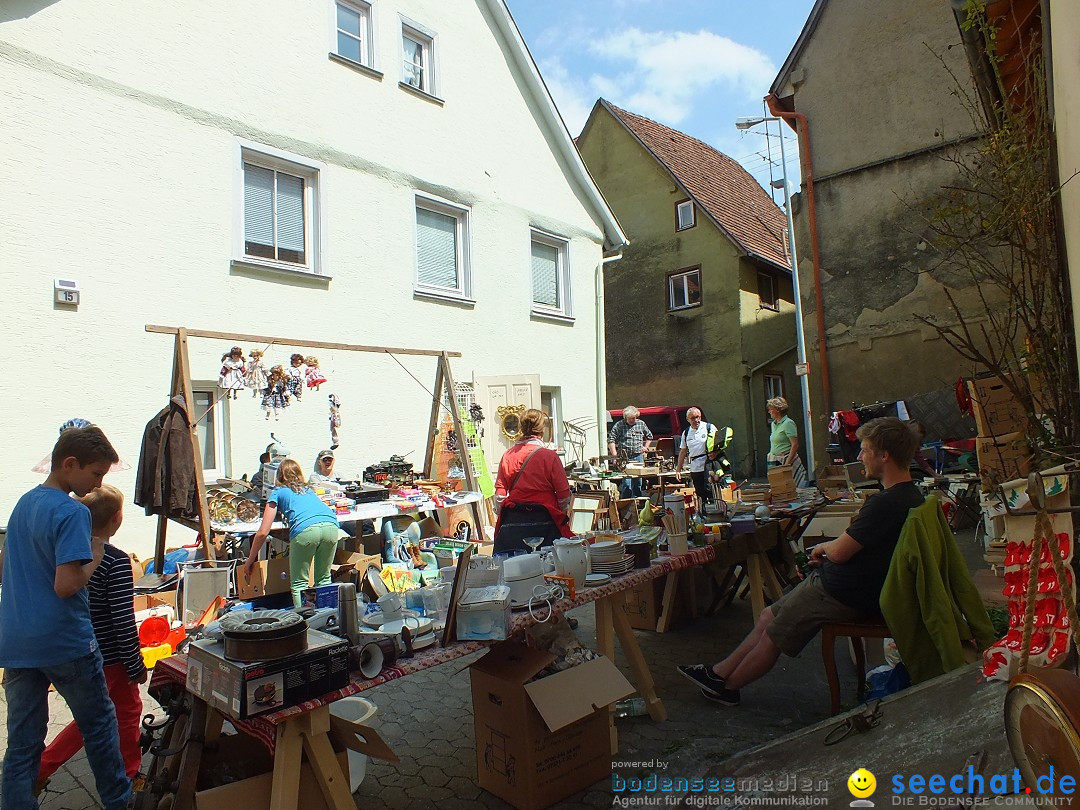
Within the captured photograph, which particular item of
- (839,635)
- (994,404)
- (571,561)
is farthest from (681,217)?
(571,561)

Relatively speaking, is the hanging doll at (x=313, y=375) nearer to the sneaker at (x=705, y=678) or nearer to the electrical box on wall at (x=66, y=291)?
the electrical box on wall at (x=66, y=291)

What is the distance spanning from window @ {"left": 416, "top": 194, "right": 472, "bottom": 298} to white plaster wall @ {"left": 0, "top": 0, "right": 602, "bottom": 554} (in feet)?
0.68

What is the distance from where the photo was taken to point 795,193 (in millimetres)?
14234

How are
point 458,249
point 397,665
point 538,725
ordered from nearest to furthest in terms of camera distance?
1. point 397,665
2. point 538,725
3. point 458,249

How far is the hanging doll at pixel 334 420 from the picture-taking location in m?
8.95

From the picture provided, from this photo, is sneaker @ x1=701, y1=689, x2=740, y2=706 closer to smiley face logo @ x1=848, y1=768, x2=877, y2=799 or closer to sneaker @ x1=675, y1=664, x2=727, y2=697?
sneaker @ x1=675, y1=664, x2=727, y2=697

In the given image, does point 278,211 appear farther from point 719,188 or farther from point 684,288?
point 719,188

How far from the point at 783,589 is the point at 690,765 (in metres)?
2.68

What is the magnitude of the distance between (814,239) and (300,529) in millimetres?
11625

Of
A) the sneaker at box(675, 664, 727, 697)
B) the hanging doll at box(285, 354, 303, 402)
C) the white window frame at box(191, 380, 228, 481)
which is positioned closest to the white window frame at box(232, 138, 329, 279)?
the hanging doll at box(285, 354, 303, 402)

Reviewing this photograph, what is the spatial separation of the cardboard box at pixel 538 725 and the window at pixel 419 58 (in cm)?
960

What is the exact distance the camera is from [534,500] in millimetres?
5184

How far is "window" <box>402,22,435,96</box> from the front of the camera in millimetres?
10750

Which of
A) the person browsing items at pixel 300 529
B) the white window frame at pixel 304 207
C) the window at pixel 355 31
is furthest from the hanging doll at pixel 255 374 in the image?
the window at pixel 355 31
